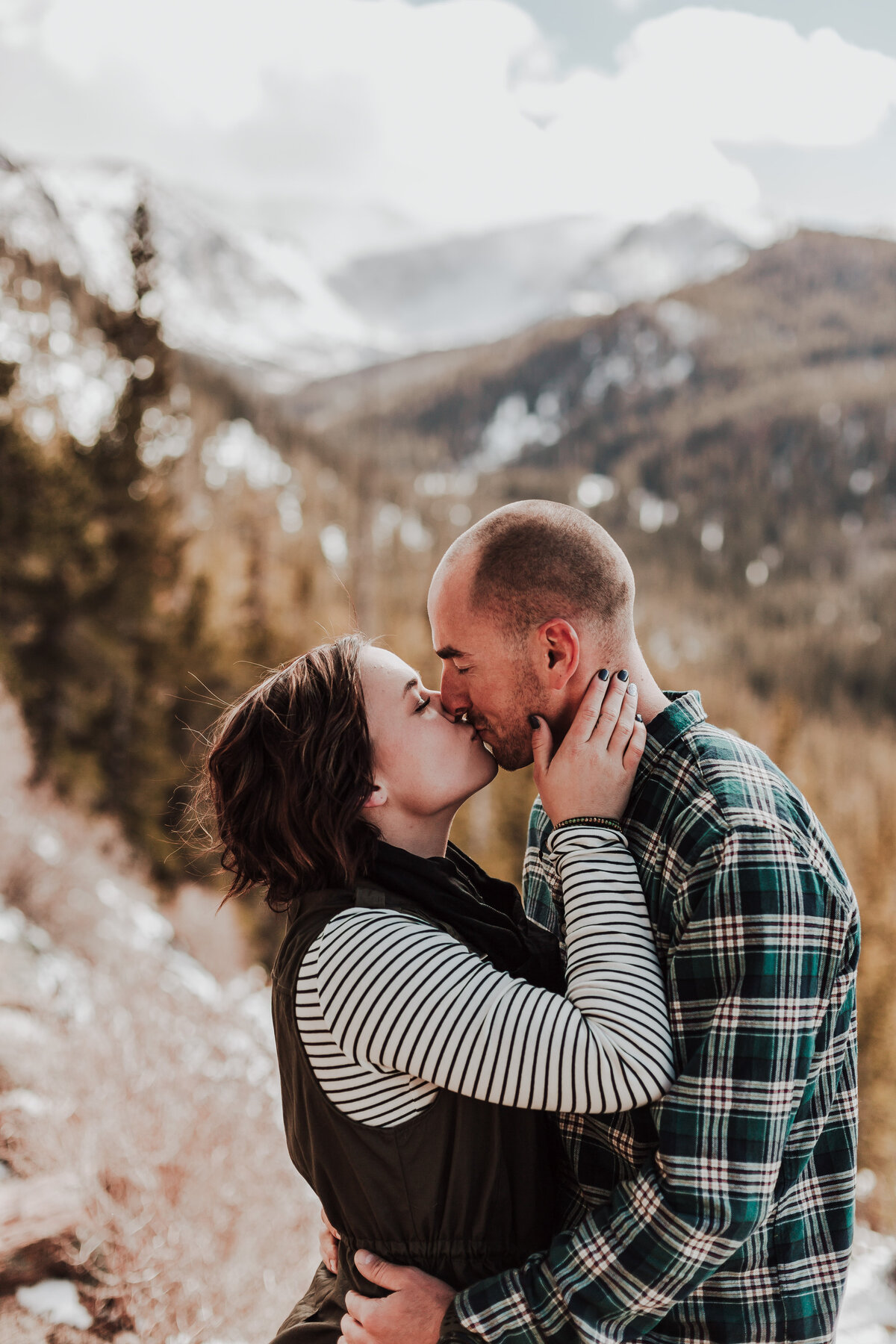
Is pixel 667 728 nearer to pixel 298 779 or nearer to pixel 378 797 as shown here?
pixel 378 797

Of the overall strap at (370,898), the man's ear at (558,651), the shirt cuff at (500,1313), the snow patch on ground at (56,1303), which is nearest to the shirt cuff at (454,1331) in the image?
the shirt cuff at (500,1313)

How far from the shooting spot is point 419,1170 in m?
1.71

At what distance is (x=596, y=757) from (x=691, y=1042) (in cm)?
50

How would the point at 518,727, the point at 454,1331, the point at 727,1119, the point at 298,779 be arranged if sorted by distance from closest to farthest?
1. the point at 727,1119
2. the point at 454,1331
3. the point at 298,779
4. the point at 518,727

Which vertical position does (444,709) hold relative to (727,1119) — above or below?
above

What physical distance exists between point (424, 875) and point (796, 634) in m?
109

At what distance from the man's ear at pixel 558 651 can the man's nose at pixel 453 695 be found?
178 mm

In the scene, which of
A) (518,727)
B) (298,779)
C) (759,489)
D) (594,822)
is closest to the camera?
(594,822)

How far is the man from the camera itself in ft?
5.15

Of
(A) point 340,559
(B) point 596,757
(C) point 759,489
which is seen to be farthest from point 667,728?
(C) point 759,489

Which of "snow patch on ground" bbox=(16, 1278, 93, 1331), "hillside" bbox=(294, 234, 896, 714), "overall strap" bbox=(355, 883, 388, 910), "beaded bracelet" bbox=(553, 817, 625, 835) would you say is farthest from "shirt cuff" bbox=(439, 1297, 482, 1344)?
"hillside" bbox=(294, 234, 896, 714)

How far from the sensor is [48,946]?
35.4 feet

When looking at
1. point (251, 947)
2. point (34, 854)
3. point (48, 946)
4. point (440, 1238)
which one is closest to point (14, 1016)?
point (48, 946)

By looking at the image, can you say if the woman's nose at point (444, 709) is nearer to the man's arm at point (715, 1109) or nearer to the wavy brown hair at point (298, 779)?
the wavy brown hair at point (298, 779)
